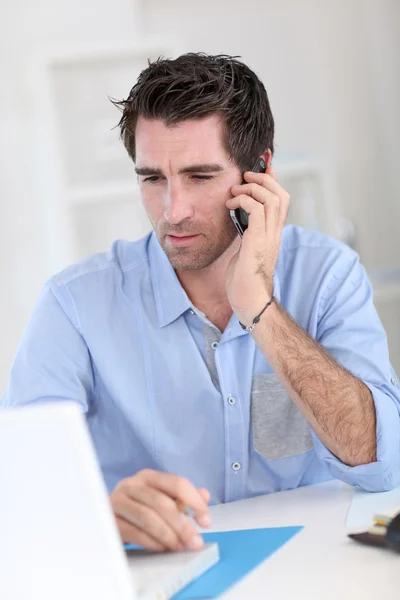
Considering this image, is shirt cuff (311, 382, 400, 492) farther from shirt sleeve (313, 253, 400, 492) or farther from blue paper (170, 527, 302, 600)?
blue paper (170, 527, 302, 600)

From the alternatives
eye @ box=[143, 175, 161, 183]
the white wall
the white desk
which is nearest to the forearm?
the white desk

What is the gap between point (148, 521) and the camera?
117cm

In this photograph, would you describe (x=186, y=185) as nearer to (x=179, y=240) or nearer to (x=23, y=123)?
(x=179, y=240)

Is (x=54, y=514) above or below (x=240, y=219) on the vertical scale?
below

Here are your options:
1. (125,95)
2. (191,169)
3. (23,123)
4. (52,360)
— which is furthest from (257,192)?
(23,123)

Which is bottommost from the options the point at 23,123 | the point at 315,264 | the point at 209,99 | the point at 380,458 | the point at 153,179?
the point at 380,458

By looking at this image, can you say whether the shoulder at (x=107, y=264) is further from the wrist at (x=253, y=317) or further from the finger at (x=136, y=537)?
the finger at (x=136, y=537)

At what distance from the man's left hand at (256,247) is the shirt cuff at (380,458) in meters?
0.28

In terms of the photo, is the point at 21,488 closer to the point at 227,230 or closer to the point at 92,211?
the point at 227,230

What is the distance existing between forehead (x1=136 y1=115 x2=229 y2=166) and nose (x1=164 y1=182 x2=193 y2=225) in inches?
2.4

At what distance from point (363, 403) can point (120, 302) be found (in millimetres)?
562

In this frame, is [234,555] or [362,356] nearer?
[234,555]

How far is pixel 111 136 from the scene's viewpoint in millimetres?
3383

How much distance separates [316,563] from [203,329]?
2.60 feet
